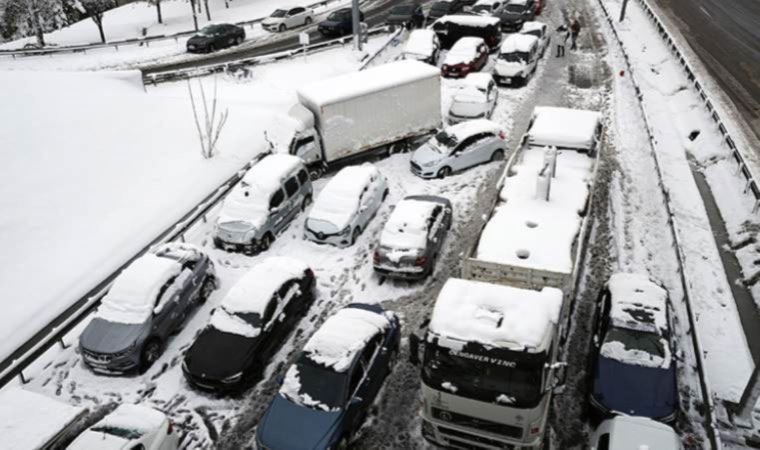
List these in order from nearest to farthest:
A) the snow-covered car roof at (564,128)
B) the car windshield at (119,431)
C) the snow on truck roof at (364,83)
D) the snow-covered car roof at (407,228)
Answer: the car windshield at (119,431), the snow-covered car roof at (407,228), the snow-covered car roof at (564,128), the snow on truck roof at (364,83)

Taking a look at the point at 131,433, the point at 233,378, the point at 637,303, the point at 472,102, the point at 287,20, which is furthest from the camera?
the point at 287,20

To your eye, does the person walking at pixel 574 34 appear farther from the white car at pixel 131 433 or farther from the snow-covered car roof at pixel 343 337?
the white car at pixel 131 433

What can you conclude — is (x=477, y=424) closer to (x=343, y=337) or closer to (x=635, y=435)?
(x=635, y=435)

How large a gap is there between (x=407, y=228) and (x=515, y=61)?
54.7ft

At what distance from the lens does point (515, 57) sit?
30.0 m

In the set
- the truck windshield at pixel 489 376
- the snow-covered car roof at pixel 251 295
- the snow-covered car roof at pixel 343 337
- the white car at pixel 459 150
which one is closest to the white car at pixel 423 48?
the white car at pixel 459 150

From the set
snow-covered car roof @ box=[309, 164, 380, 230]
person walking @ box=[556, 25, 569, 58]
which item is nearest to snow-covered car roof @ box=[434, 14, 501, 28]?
person walking @ box=[556, 25, 569, 58]

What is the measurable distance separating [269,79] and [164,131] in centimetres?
832

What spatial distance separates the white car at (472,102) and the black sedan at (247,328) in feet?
43.2

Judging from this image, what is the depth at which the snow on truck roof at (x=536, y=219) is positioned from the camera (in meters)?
13.6

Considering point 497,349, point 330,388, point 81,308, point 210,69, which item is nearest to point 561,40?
point 210,69

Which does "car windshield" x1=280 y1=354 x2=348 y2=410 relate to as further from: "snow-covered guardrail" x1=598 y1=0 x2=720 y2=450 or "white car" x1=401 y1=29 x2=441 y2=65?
"white car" x1=401 y1=29 x2=441 y2=65

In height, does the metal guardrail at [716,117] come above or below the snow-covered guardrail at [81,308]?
above

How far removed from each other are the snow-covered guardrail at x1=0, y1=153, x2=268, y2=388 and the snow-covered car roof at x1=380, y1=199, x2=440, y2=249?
6.72m
